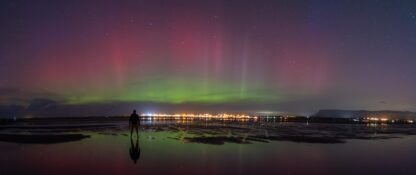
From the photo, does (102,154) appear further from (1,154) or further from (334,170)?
(334,170)

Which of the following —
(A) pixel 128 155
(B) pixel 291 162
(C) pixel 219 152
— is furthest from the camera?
(C) pixel 219 152

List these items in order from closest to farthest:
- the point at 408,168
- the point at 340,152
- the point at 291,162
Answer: the point at 408,168 → the point at 291,162 → the point at 340,152

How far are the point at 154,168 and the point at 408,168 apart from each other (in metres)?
11.1

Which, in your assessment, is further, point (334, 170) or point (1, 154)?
point (1, 154)

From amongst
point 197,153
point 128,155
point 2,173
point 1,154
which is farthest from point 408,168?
point 1,154

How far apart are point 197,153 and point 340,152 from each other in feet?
28.5

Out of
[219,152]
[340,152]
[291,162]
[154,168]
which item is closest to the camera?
[154,168]

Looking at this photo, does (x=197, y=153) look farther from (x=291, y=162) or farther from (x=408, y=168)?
(x=408, y=168)

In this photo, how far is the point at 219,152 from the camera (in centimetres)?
2248

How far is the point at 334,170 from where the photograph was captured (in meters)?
16.8

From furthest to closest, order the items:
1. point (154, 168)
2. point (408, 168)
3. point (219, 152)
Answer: point (219, 152)
point (408, 168)
point (154, 168)

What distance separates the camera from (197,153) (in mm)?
21906

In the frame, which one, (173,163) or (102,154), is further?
(102,154)

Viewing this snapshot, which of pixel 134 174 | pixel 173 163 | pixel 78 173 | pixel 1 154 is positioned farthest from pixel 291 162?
pixel 1 154
